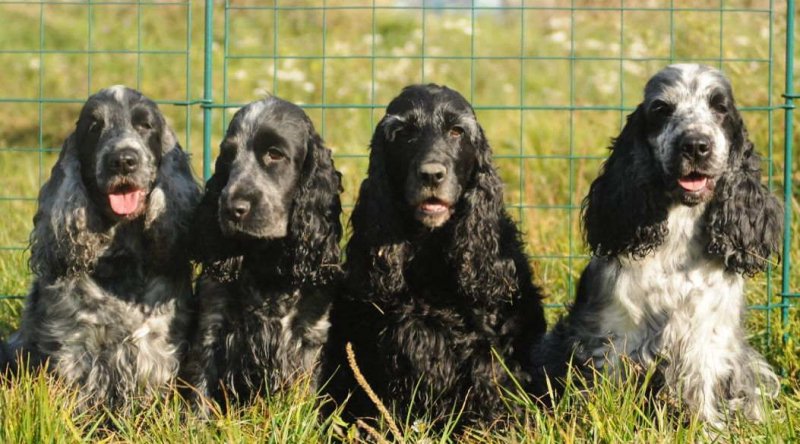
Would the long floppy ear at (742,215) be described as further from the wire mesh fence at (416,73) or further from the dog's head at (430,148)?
the wire mesh fence at (416,73)

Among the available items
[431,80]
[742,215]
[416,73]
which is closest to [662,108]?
[742,215]

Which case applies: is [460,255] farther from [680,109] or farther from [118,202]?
[118,202]

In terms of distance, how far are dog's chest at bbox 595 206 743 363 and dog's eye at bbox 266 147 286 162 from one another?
1467 mm

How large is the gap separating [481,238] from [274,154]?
918 mm

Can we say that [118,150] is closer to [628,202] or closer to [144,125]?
[144,125]

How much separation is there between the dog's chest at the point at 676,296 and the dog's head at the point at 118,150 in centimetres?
200

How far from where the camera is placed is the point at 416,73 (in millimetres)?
11469

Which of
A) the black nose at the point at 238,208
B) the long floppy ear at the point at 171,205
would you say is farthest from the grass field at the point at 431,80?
the black nose at the point at 238,208

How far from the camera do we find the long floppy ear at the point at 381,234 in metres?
4.73

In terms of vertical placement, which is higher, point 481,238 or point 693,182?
point 693,182

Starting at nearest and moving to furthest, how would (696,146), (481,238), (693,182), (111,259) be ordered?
(696,146), (693,182), (481,238), (111,259)

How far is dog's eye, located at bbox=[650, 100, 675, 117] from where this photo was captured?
4586 millimetres

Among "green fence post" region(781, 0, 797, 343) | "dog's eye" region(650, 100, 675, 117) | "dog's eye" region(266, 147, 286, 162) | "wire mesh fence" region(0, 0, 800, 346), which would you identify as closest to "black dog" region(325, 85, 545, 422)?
"dog's eye" region(266, 147, 286, 162)

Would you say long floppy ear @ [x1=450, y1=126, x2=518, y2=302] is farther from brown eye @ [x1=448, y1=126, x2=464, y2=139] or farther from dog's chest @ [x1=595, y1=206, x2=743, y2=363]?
dog's chest @ [x1=595, y1=206, x2=743, y2=363]
